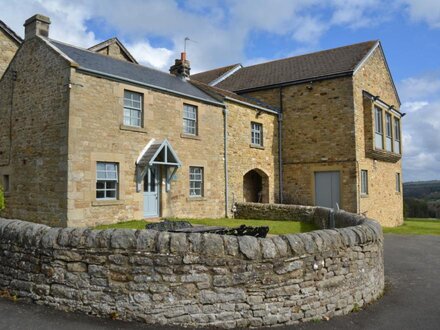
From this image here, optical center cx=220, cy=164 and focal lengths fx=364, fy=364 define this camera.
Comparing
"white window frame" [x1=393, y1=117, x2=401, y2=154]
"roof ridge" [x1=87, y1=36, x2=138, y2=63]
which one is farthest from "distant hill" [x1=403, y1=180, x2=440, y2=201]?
"roof ridge" [x1=87, y1=36, x2=138, y2=63]

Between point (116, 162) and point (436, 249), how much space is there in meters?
11.5

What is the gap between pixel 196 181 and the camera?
16703 millimetres

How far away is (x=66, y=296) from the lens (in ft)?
18.0

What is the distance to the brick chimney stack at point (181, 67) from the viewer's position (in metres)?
19.8

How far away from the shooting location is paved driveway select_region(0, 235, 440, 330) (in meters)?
5.06

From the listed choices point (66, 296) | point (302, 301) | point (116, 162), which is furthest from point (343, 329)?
point (116, 162)

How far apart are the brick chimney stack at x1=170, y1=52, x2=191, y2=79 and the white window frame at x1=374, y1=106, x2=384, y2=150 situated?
1096cm

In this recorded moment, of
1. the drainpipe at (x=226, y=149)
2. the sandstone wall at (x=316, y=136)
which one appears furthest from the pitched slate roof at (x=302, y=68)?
the drainpipe at (x=226, y=149)

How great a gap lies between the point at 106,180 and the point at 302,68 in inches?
580

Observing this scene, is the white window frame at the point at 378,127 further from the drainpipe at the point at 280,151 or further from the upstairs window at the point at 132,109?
the upstairs window at the point at 132,109

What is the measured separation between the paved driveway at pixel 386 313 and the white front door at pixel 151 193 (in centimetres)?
868

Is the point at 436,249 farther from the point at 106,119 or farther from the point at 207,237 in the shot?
the point at 106,119

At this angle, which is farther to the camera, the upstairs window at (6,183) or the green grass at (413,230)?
the green grass at (413,230)

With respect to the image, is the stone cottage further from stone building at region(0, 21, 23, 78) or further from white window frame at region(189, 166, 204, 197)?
stone building at region(0, 21, 23, 78)
